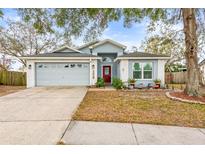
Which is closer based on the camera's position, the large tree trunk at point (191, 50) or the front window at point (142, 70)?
the large tree trunk at point (191, 50)

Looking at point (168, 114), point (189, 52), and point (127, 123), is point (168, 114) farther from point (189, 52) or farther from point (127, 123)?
point (189, 52)

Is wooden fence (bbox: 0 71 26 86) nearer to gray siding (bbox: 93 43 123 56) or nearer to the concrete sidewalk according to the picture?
gray siding (bbox: 93 43 123 56)

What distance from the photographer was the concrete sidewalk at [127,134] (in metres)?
4.28

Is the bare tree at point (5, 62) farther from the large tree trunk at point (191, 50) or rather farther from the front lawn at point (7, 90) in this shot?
the large tree trunk at point (191, 50)

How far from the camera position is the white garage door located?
1812cm

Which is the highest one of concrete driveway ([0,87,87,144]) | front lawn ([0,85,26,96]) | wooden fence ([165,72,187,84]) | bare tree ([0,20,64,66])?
bare tree ([0,20,64,66])

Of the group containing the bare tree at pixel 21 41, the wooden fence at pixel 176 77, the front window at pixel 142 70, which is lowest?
the wooden fence at pixel 176 77

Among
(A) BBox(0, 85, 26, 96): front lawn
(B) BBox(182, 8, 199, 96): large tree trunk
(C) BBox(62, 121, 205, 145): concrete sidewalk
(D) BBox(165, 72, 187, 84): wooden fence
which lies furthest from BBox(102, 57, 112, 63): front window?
(C) BBox(62, 121, 205, 145): concrete sidewalk

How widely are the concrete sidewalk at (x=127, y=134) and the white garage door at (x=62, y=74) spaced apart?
12775 mm

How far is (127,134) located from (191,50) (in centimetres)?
A: 800

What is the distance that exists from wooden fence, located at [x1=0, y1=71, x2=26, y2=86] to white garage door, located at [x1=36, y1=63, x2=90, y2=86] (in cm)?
512

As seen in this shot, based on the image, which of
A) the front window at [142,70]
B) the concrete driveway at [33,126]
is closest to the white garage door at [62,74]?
the front window at [142,70]

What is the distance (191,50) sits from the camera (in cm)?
1084
